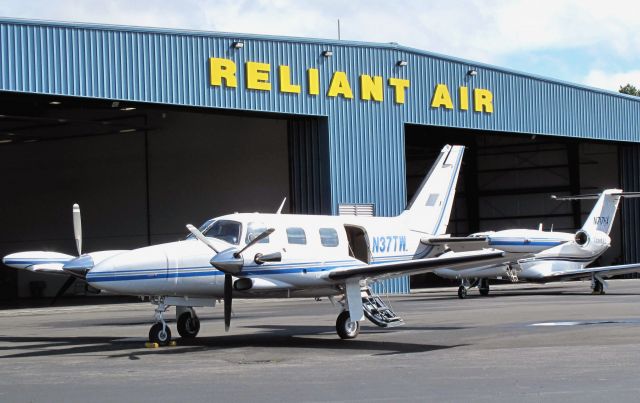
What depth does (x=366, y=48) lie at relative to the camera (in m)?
38.8

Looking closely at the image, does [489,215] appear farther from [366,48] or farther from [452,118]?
[366,48]

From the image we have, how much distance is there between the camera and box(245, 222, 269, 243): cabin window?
1717 cm

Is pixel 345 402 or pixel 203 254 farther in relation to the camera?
pixel 203 254

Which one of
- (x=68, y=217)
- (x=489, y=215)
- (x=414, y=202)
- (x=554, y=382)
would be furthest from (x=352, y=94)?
(x=554, y=382)

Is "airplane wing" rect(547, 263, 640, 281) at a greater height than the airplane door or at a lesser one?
lesser

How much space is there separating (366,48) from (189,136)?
37.7 feet

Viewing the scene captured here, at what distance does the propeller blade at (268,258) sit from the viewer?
16.8m

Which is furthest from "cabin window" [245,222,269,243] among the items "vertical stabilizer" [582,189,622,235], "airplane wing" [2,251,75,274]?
"vertical stabilizer" [582,189,622,235]

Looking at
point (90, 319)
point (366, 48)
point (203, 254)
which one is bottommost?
point (90, 319)

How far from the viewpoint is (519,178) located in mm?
58594

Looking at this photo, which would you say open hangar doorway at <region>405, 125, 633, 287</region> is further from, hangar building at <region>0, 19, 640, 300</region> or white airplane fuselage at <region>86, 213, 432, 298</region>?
white airplane fuselage at <region>86, 213, 432, 298</region>

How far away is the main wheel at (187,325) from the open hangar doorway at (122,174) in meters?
22.6

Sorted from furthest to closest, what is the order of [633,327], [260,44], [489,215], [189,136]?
1. [489,215]
2. [189,136]
3. [260,44]
4. [633,327]

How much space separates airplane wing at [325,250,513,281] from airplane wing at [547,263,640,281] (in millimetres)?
18329
